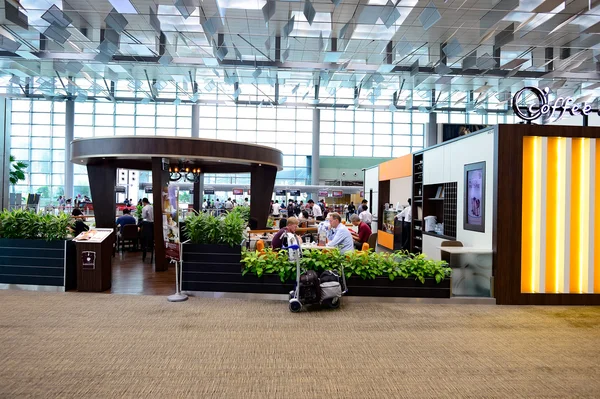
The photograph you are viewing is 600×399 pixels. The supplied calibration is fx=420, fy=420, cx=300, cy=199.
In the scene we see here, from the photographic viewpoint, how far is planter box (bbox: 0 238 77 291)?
676 cm

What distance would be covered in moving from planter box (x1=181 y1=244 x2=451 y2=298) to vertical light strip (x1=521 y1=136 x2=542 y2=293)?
4.11 feet

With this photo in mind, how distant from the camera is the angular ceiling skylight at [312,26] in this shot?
13805mm

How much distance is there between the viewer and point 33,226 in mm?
6945

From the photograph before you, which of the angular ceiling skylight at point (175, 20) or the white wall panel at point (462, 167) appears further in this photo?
the angular ceiling skylight at point (175, 20)

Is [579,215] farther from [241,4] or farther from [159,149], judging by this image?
[241,4]

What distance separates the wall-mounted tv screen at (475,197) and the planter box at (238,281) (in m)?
→ 1.42

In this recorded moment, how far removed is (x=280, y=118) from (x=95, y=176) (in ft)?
60.0

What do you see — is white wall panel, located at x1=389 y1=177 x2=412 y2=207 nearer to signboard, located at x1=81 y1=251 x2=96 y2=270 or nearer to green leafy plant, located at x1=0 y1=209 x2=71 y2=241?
signboard, located at x1=81 y1=251 x2=96 y2=270

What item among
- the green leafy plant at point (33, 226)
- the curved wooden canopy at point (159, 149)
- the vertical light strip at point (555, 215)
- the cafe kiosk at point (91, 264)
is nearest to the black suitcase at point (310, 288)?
the cafe kiosk at point (91, 264)

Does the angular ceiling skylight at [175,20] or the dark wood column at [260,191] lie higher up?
the angular ceiling skylight at [175,20]

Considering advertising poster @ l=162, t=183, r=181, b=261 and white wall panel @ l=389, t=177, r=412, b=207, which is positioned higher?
white wall panel @ l=389, t=177, r=412, b=207

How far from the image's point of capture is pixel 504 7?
10.8 m

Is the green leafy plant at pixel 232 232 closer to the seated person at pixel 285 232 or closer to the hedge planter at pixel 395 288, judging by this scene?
the seated person at pixel 285 232

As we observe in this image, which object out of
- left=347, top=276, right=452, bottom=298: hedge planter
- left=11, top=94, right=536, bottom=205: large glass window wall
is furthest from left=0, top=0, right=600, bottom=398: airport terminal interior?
left=11, top=94, right=536, bottom=205: large glass window wall
